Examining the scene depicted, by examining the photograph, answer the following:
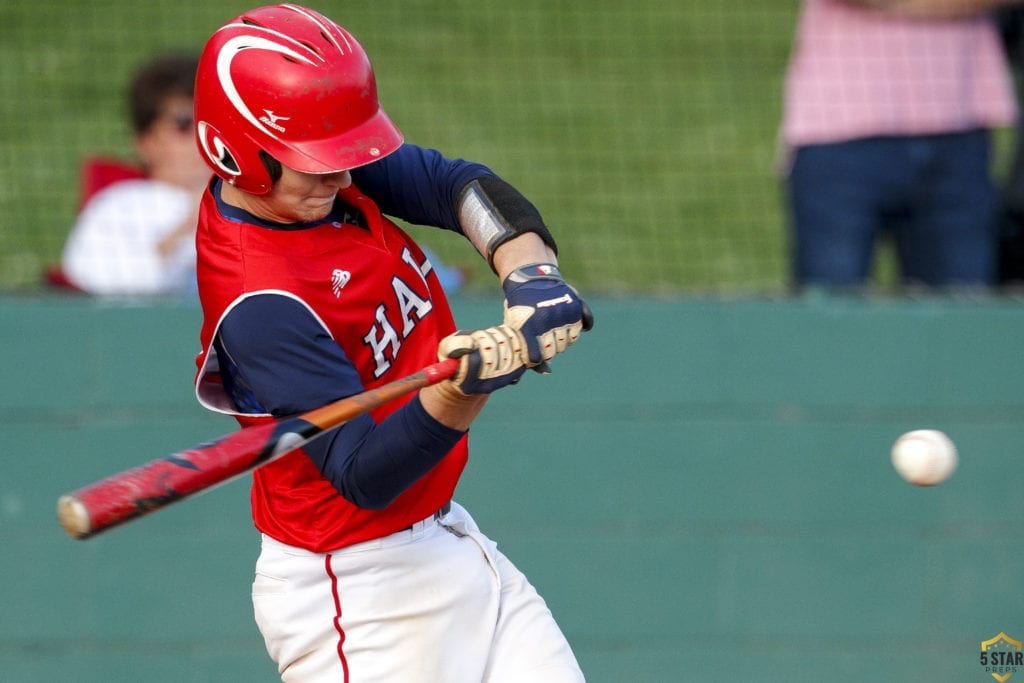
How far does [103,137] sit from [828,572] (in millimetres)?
4634

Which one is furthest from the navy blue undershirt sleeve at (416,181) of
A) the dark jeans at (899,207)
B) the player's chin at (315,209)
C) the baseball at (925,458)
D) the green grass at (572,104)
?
the green grass at (572,104)

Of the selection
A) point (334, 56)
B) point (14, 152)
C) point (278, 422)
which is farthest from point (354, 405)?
point (14, 152)

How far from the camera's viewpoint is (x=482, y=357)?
243cm

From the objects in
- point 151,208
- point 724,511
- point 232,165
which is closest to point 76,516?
point 232,165

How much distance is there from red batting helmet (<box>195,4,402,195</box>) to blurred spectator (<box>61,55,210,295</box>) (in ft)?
6.12

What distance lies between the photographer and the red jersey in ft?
8.46

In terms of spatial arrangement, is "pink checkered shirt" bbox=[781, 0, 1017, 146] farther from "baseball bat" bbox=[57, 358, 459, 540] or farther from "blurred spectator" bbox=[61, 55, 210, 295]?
"baseball bat" bbox=[57, 358, 459, 540]

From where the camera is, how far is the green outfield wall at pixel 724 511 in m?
4.27

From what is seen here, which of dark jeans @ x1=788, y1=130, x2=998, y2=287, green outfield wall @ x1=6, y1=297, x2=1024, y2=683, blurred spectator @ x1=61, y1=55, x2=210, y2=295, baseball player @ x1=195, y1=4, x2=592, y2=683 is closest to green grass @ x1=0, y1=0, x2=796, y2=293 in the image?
blurred spectator @ x1=61, y1=55, x2=210, y2=295

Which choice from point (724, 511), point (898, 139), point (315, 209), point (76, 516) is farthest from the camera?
point (898, 139)

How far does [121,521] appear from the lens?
2.33m

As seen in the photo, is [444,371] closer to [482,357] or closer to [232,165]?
[482,357]

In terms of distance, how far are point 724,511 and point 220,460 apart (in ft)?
7.38

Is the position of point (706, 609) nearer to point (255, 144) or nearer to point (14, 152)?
point (255, 144)
